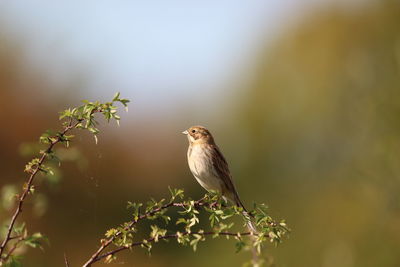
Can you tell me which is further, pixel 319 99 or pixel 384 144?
pixel 319 99

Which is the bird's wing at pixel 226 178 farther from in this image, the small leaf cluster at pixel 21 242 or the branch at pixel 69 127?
the small leaf cluster at pixel 21 242

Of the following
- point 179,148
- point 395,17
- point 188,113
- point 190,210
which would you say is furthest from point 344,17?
point 190,210

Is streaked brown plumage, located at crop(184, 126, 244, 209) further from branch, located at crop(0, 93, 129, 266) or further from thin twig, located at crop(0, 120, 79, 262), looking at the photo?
thin twig, located at crop(0, 120, 79, 262)

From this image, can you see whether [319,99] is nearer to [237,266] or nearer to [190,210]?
[237,266]

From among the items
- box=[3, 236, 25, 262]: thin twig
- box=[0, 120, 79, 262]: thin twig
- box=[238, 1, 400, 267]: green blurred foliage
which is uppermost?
box=[0, 120, 79, 262]: thin twig

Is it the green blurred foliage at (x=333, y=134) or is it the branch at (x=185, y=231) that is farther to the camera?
the green blurred foliage at (x=333, y=134)

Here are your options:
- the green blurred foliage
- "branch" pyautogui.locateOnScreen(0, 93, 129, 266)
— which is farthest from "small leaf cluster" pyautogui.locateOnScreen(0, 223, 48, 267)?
the green blurred foliage

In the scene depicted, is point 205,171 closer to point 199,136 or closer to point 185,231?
point 199,136

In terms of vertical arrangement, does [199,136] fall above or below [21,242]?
below

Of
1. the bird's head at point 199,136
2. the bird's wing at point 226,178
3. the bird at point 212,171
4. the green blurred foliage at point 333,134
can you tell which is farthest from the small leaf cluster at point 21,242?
the bird's head at point 199,136

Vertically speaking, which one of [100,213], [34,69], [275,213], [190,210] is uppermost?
[34,69]

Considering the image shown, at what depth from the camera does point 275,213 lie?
18031mm

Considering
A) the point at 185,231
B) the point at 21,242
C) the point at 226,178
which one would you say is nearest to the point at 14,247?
the point at 21,242

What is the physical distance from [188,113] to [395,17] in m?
7.92
